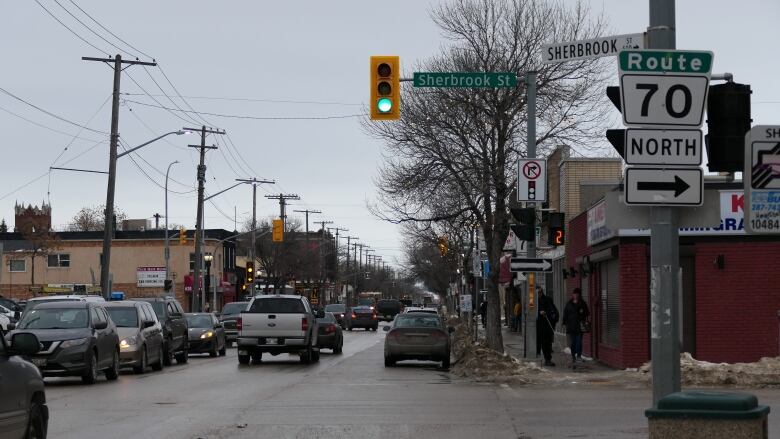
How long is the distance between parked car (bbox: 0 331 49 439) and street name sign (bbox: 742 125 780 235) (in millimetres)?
6684

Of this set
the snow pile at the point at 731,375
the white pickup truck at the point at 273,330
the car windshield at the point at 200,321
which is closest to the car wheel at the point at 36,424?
the snow pile at the point at 731,375

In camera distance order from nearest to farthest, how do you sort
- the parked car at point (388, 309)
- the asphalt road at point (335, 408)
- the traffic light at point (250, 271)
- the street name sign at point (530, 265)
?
the asphalt road at point (335, 408) → the street name sign at point (530, 265) → the traffic light at point (250, 271) → the parked car at point (388, 309)

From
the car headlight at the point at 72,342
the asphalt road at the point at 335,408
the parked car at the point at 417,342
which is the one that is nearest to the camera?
the asphalt road at the point at 335,408

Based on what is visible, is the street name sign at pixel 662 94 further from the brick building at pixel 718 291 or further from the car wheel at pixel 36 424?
the brick building at pixel 718 291

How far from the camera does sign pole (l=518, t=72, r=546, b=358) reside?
25.6 m

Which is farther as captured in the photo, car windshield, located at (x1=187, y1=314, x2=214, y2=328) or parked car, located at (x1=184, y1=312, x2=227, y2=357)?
car windshield, located at (x1=187, y1=314, x2=214, y2=328)

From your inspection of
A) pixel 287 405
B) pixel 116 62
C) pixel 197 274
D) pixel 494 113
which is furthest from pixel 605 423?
pixel 197 274

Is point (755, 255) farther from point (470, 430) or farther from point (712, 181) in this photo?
point (470, 430)

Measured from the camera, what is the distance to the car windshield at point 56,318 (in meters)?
23.8

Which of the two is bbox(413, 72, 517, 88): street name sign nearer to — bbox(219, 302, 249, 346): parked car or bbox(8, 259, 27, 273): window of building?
bbox(219, 302, 249, 346): parked car

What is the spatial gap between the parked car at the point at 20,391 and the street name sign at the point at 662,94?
598 centimetres

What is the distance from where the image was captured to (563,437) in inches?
536

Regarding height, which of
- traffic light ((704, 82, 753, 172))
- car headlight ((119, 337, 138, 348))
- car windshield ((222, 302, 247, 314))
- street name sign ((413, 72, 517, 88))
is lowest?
car headlight ((119, 337, 138, 348))

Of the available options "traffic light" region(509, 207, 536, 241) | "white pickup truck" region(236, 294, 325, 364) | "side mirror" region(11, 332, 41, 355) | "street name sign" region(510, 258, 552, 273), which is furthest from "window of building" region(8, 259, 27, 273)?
"side mirror" region(11, 332, 41, 355)
